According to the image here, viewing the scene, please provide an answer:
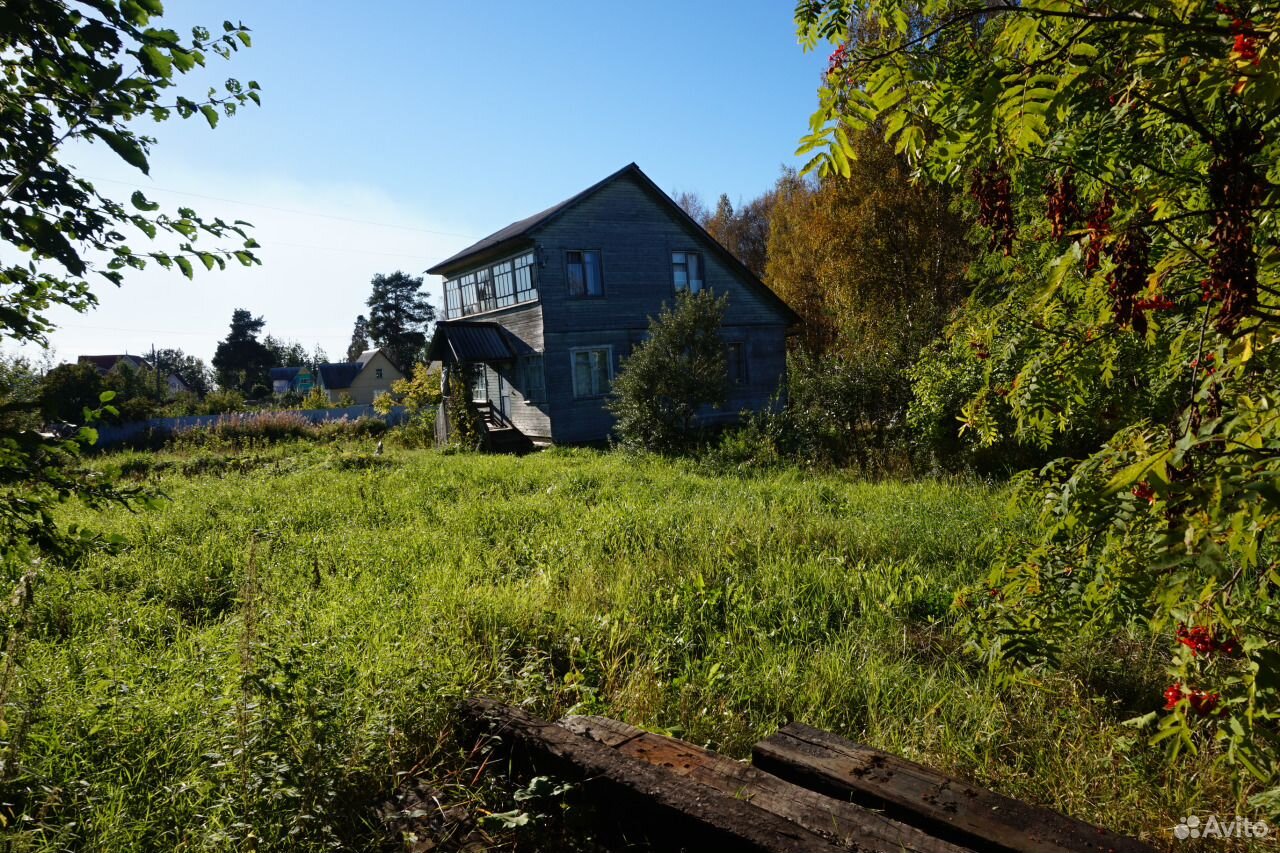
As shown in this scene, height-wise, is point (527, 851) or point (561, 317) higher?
point (561, 317)

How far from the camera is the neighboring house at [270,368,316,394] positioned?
7484cm

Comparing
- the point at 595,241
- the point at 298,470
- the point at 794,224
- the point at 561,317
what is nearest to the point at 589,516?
the point at 298,470

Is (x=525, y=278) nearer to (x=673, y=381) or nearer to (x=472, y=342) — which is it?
(x=472, y=342)

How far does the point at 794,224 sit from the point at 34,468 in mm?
29486

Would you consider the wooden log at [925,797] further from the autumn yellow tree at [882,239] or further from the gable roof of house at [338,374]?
the gable roof of house at [338,374]

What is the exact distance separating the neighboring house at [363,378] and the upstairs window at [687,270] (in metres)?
51.7

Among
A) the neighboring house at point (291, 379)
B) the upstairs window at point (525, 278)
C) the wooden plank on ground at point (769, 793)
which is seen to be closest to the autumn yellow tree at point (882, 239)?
the upstairs window at point (525, 278)

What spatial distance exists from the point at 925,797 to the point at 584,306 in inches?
741

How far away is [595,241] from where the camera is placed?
21.0 meters

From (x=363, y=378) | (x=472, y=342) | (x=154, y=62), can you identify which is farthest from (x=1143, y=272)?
(x=363, y=378)

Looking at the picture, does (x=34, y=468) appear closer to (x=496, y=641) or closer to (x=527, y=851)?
(x=527, y=851)

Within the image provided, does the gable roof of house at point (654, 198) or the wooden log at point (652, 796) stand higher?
the gable roof of house at point (654, 198)

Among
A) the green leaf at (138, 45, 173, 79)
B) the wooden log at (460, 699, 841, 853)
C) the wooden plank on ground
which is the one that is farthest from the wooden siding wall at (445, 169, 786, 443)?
the green leaf at (138, 45, 173, 79)

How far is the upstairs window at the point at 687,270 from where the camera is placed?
22.5 metres
